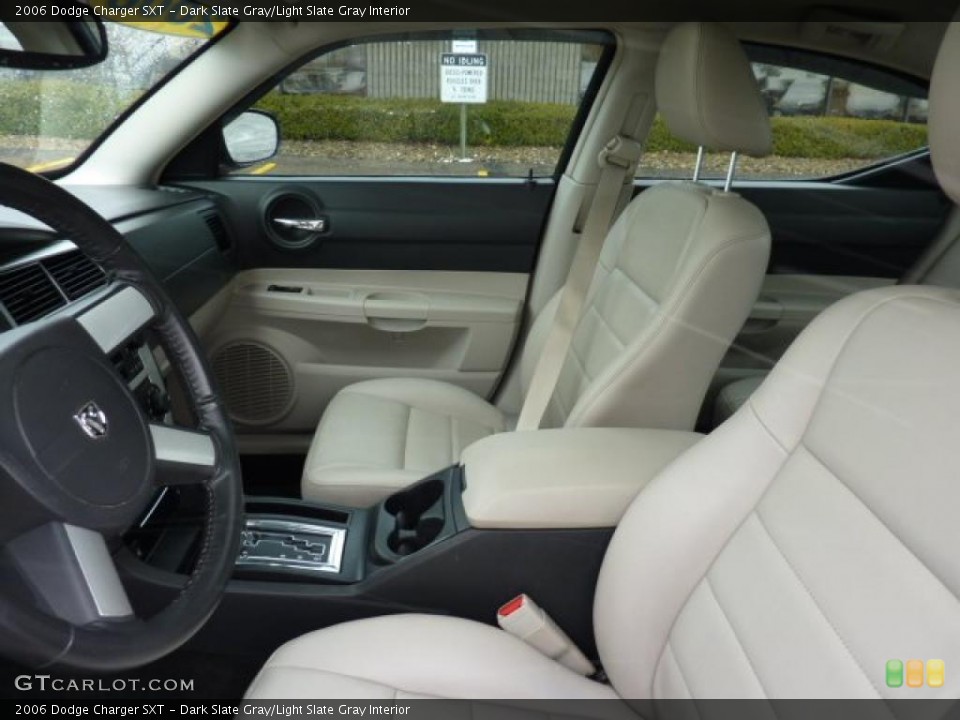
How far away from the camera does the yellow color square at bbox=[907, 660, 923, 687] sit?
0.76m

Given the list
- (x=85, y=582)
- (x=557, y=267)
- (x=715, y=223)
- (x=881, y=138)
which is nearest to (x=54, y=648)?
(x=85, y=582)

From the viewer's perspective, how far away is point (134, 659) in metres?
0.80

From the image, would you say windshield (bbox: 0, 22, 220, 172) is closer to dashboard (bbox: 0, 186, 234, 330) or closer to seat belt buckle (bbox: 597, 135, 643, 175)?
dashboard (bbox: 0, 186, 234, 330)

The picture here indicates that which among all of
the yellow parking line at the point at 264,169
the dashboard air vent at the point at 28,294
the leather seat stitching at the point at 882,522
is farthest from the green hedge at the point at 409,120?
the leather seat stitching at the point at 882,522

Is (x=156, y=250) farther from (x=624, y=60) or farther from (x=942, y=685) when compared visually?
(x=942, y=685)

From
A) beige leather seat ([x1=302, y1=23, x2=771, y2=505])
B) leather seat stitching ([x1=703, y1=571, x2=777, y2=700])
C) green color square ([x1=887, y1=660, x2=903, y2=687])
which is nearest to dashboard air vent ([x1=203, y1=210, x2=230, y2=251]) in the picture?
beige leather seat ([x1=302, y1=23, x2=771, y2=505])

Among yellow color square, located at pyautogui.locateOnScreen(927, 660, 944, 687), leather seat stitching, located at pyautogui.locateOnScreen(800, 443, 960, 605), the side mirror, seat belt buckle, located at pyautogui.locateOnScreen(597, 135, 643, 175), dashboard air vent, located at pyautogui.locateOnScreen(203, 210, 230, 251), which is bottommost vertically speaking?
dashboard air vent, located at pyautogui.locateOnScreen(203, 210, 230, 251)

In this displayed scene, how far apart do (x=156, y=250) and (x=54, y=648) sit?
1203mm

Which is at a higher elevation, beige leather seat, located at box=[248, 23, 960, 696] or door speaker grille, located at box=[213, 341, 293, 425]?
beige leather seat, located at box=[248, 23, 960, 696]

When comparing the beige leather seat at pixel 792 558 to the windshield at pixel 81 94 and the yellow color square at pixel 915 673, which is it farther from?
the windshield at pixel 81 94

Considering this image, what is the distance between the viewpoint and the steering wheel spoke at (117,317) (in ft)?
3.05

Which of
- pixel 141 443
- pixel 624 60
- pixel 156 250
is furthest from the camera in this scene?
pixel 624 60

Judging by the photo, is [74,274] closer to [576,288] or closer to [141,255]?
[141,255]

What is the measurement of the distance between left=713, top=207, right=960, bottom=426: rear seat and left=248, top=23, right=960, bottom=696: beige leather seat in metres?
0.99
